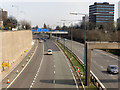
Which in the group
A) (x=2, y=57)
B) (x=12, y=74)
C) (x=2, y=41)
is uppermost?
(x=2, y=41)

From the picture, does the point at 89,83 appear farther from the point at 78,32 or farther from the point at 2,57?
the point at 78,32

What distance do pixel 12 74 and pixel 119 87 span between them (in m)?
13.8

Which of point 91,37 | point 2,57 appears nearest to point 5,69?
point 2,57

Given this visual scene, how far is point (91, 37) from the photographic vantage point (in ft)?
224

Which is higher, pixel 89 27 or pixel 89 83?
pixel 89 27

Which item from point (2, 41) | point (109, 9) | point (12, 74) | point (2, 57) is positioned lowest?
point (12, 74)

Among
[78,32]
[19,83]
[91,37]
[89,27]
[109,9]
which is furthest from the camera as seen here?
[78,32]

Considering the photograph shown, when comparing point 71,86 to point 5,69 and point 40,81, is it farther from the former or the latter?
point 5,69

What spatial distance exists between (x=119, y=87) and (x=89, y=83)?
298 cm

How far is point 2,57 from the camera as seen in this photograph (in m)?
27.5

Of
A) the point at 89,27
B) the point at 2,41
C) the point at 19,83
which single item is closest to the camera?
the point at 19,83

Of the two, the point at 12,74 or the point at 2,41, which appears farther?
the point at 2,41

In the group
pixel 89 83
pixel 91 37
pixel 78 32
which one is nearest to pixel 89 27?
pixel 78 32

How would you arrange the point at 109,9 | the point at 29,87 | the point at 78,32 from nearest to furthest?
the point at 29,87 → the point at 109,9 → the point at 78,32
